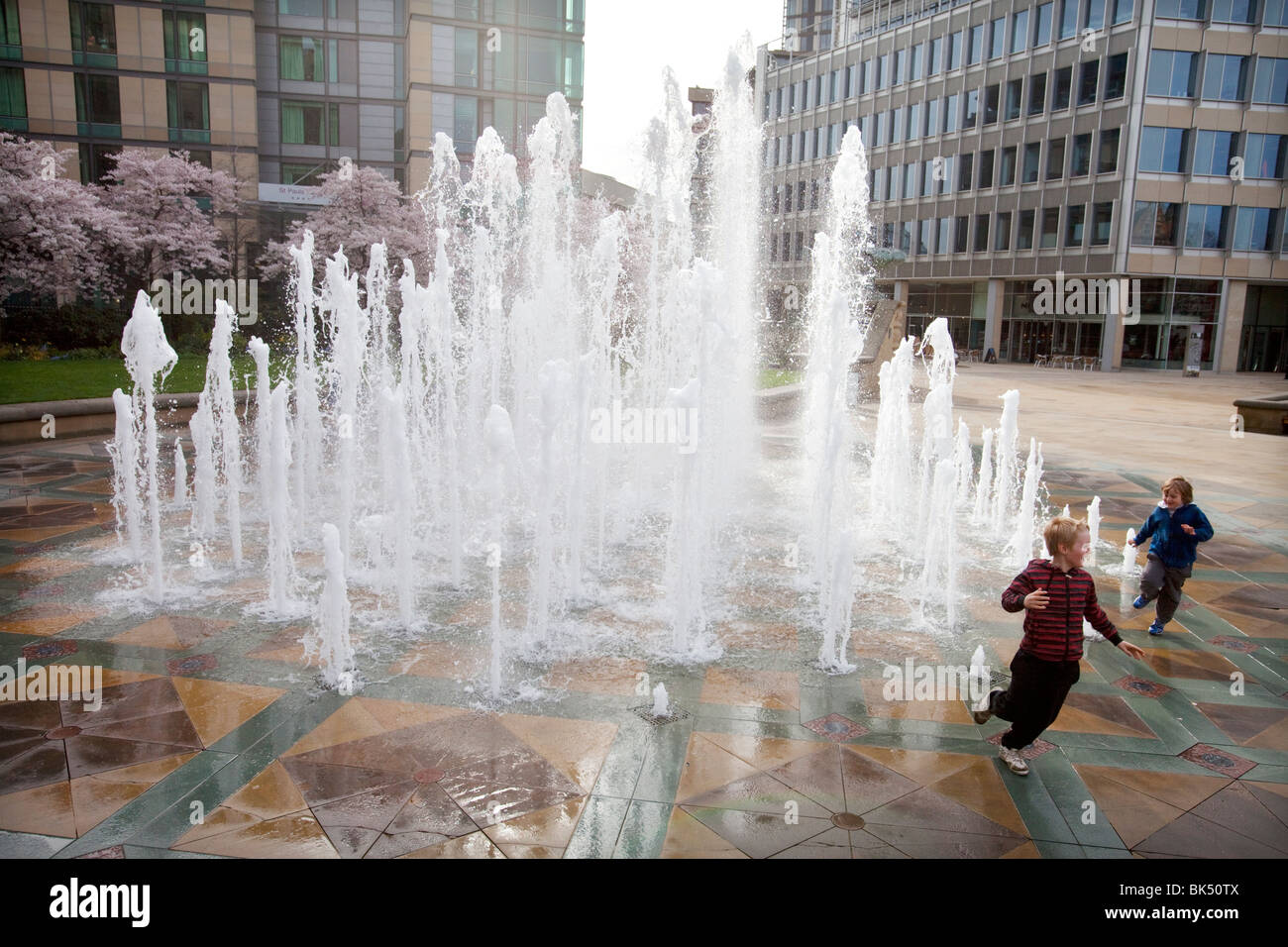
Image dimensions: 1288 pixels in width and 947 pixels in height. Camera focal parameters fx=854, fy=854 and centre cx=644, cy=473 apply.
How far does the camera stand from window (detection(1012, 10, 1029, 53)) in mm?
38594

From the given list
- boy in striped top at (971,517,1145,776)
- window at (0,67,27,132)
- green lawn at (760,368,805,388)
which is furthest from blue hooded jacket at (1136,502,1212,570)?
window at (0,67,27,132)

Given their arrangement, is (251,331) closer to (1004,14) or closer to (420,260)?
(420,260)

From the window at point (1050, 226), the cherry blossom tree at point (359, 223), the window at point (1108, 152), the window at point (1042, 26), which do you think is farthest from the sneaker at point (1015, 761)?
the window at point (1042, 26)

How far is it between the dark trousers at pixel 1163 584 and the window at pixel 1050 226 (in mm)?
37553

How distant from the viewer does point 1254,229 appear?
35.3 m

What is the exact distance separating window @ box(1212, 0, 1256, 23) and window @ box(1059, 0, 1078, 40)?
16.5 ft

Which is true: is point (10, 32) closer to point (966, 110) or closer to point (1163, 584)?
point (1163, 584)

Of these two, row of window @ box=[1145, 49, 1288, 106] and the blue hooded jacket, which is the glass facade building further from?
the blue hooded jacket

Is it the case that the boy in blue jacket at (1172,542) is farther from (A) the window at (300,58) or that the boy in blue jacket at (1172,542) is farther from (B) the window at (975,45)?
(B) the window at (975,45)
